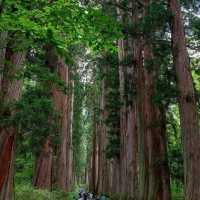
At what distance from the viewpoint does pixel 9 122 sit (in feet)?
33.0

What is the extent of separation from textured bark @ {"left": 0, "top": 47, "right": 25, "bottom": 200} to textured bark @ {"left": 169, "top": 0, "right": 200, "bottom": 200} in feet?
13.3

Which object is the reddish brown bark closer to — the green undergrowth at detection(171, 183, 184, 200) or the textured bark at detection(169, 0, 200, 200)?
the textured bark at detection(169, 0, 200, 200)

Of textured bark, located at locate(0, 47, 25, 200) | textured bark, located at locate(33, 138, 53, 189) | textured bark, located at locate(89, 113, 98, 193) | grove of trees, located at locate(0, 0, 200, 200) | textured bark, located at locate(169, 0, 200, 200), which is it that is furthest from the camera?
textured bark, located at locate(89, 113, 98, 193)

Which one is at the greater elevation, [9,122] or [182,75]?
[182,75]

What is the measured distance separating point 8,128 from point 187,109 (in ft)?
14.8

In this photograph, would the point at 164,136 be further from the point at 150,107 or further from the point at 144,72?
the point at 144,72

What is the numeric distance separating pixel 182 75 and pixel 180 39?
3.14 ft

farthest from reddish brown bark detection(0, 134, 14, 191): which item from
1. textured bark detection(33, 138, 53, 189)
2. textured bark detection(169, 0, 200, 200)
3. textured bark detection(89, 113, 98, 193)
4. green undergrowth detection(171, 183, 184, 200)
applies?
textured bark detection(89, 113, 98, 193)

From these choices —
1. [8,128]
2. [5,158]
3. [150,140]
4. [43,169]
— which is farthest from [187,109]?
[43,169]

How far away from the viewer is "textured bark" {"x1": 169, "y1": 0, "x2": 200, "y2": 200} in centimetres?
924

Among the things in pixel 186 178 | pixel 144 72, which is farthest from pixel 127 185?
pixel 186 178

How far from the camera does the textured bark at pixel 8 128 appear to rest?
9.91 meters

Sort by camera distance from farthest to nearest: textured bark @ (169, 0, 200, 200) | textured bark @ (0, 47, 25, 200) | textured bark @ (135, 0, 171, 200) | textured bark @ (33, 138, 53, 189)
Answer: textured bark @ (33, 138, 53, 189), textured bark @ (135, 0, 171, 200), textured bark @ (0, 47, 25, 200), textured bark @ (169, 0, 200, 200)

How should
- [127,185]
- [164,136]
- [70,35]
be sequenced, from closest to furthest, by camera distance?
[70,35] < [164,136] < [127,185]
